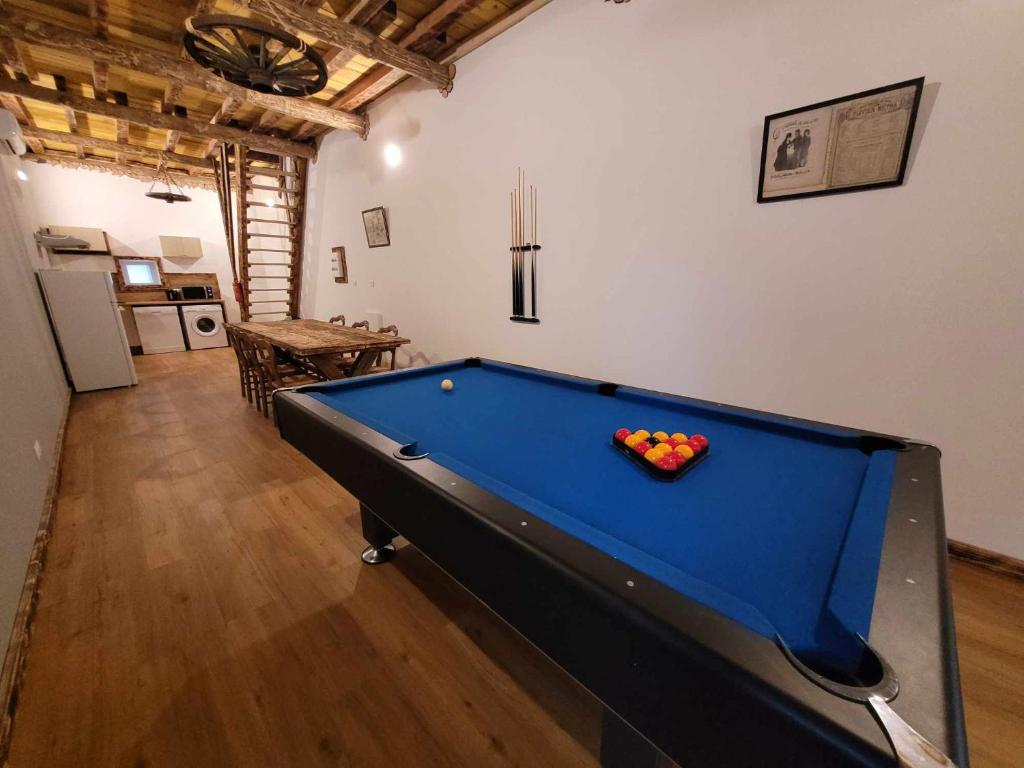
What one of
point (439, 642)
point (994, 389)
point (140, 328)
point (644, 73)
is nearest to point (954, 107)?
point (994, 389)

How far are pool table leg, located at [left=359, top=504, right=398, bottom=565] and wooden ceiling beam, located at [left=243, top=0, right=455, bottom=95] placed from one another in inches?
124

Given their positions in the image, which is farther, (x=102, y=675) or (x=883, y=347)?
(x=883, y=347)

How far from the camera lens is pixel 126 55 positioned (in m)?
3.08

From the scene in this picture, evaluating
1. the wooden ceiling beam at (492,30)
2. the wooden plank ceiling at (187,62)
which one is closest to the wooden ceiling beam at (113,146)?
the wooden plank ceiling at (187,62)

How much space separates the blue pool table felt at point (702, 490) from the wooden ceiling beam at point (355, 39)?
263cm

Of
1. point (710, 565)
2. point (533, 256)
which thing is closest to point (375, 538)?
point (710, 565)

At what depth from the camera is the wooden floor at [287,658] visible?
1.09m

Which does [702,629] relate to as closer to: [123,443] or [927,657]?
[927,657]

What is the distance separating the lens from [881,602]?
572mm

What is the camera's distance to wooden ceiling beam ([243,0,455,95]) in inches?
100.0

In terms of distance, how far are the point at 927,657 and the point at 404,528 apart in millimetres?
933

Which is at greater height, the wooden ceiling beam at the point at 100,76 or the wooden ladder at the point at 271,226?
the wooden ceiling beam at the point at 100,76

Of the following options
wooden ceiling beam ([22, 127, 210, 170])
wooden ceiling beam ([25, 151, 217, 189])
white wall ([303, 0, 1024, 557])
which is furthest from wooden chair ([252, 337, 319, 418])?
wooden ceiling beam ([25, 151, 217, 189])

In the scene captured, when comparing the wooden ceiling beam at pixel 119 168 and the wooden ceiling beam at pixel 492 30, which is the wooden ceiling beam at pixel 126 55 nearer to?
the wooden ceiling beam at pixel 492 30
